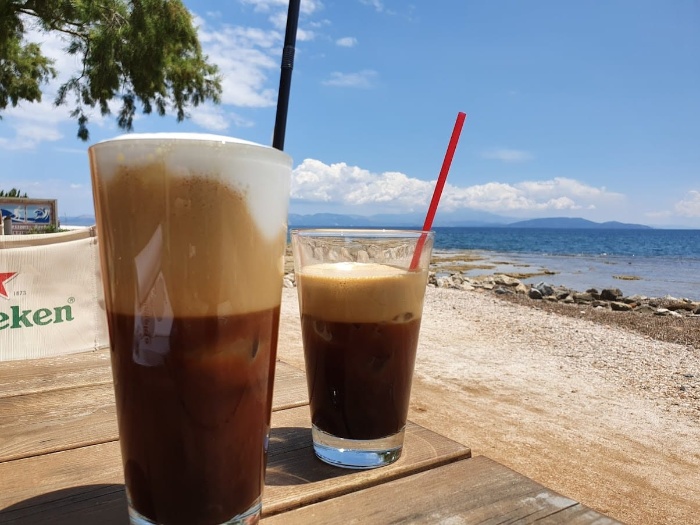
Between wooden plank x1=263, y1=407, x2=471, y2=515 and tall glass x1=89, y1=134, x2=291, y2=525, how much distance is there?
0.42 ft

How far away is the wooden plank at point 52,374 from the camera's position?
1.31 metres

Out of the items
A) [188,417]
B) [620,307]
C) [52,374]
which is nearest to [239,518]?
[188,417]

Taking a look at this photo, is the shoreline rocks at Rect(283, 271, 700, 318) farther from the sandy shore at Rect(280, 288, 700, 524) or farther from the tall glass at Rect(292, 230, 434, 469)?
the tall glass at Rect(292, 230, 434, 469)

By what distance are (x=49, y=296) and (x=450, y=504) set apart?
1851mm

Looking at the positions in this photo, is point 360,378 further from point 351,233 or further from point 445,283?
point 445,283

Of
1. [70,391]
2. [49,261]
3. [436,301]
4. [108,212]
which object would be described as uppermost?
[108,212]

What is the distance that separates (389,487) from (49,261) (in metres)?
1.76

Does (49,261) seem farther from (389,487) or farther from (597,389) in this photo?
(597,389)

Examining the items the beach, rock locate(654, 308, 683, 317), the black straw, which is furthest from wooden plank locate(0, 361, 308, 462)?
rock locate(654, 308, 683, 317)

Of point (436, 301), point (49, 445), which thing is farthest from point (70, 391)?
point (436, 301)

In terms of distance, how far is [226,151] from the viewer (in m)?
0.63

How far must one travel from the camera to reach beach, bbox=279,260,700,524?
3.43 m

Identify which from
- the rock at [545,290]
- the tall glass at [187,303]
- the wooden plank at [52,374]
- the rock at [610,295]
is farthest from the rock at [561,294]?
the tall glass at [187,303]

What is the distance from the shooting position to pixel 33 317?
2.00 metres
